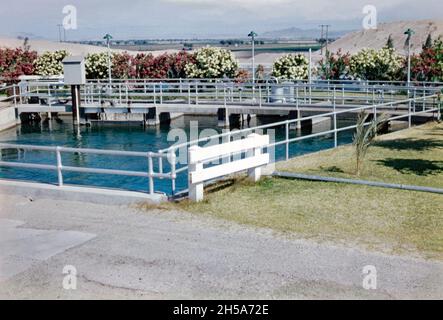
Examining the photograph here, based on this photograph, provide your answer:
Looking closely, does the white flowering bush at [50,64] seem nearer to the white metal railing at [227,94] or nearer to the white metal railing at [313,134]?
the white metal railing at [227,94]

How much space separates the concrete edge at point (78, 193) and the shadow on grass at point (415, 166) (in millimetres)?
5144

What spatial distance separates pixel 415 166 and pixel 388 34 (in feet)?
469

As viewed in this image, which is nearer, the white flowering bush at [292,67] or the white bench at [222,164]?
the white bench at [222,164]

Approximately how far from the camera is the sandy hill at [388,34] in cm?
13462

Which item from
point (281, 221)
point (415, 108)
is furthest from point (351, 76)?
point (281, 221)

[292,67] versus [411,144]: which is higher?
[292,67]

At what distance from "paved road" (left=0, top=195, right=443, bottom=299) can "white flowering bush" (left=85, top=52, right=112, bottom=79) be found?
3282 centimetres

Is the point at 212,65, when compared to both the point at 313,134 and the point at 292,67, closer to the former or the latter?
the point at 292,67

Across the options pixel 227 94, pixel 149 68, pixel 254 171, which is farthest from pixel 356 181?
pixel 149 68

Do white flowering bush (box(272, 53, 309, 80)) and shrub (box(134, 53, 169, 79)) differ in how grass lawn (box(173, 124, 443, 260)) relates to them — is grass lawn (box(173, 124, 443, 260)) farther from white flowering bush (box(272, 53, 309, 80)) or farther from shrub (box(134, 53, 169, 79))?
shrub (box(134, 53, 169, 79))

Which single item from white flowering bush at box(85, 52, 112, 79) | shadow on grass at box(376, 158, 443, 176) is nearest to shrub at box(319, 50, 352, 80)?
white flowering bush at box(85, 52, 112, 79)

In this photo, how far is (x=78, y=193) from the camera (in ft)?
34.4

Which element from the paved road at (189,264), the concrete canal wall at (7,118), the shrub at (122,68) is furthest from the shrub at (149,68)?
the paved road at (189,264)
